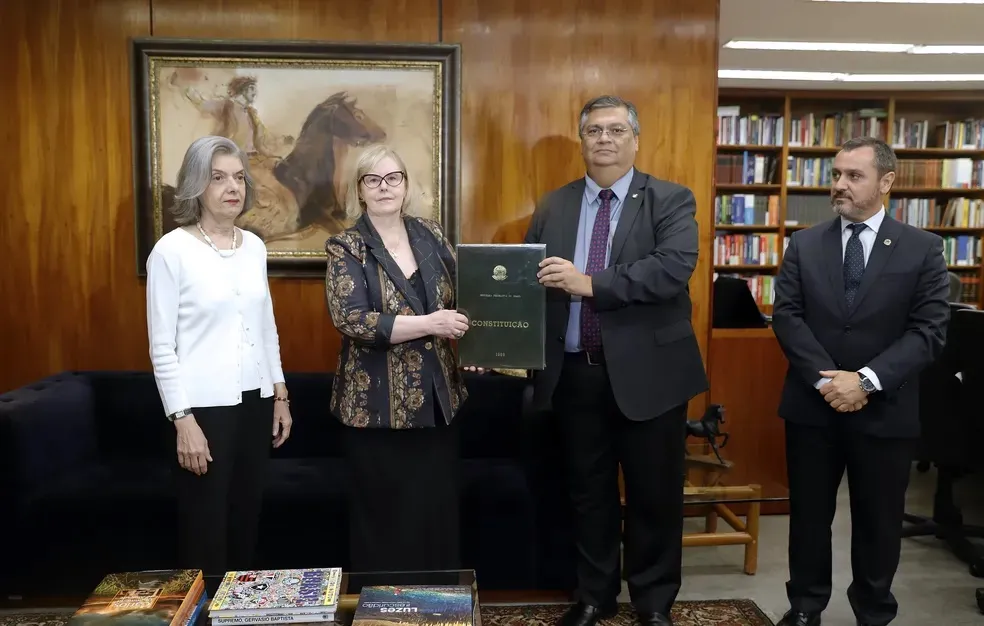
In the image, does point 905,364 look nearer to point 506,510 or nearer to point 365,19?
point 506,510

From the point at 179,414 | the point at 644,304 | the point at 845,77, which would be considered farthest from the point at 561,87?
the point at 845,77

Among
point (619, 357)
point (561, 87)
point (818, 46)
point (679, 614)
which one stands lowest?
point (679, 614)

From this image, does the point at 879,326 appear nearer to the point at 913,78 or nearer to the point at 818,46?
the point at 818,46

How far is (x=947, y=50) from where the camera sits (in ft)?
17.4

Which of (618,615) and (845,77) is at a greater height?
(845,77)

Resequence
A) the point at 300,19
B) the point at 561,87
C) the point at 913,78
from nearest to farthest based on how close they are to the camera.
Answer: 1. the point at 300,19
2. the point at 561,87
3. the point at 913,78

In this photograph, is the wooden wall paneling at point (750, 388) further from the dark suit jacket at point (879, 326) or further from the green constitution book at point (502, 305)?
the green constitution book at point (502, 305)

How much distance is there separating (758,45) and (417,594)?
15.9 feet

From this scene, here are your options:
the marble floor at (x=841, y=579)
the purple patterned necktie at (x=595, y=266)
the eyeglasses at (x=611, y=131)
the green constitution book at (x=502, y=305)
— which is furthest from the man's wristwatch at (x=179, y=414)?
the marble floor at (x=841, y=579)

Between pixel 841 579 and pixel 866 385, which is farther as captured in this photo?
pixel 841 579

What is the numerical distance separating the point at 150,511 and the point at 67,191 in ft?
4.98

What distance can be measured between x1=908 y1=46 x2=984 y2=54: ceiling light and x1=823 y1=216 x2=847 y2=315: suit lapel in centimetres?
388

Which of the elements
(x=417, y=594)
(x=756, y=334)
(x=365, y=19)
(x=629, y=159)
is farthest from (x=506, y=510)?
(x=365, y=19)

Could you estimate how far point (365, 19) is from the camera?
10.3 ft
